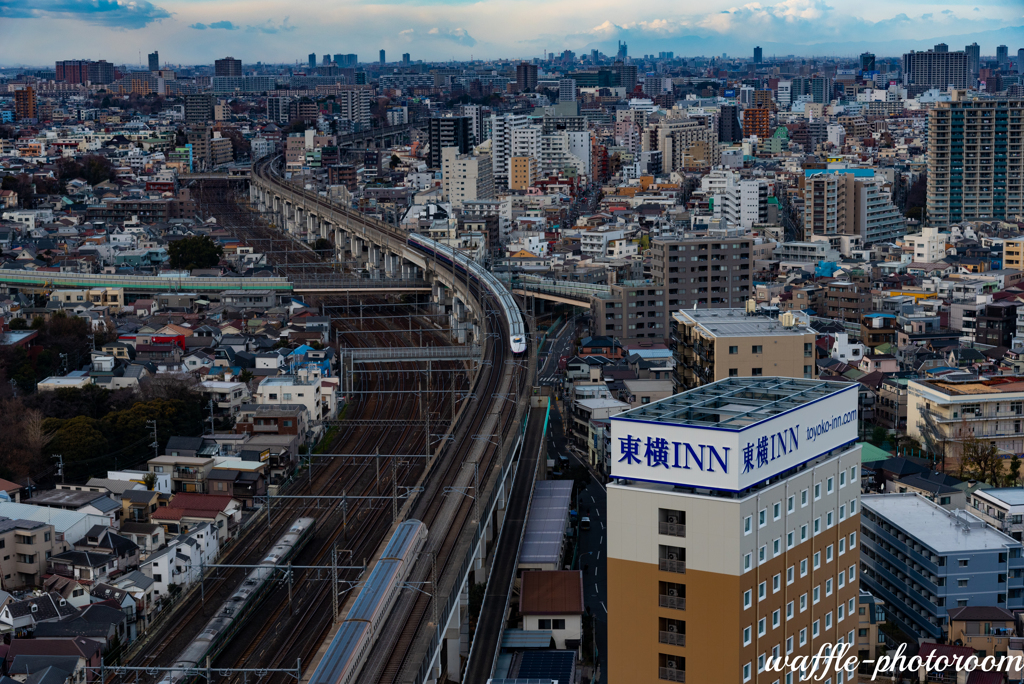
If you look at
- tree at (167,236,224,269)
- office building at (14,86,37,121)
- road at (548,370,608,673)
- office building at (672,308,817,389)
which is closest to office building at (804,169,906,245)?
tree at (167,236,224,269)

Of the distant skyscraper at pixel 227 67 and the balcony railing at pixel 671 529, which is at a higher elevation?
the distant skyscraper at pixel 227 67

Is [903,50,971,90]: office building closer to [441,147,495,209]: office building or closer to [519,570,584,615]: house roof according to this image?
[441,147,495,209]: office building

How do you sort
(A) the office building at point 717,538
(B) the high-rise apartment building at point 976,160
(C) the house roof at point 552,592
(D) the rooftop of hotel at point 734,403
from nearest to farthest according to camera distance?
(A) the office building at point 717,538, (D) the rooftop of hotel at point 734,403, (C) the house roof at point 552,592, (B) the high-rise apartment building at point 976,160

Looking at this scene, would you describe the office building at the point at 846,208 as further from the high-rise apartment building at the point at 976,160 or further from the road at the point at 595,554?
the road at the point at 595,554

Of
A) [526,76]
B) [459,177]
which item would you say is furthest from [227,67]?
[459,177]

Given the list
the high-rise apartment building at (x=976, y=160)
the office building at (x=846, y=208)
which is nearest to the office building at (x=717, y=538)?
the office building at (x=846, y=208)

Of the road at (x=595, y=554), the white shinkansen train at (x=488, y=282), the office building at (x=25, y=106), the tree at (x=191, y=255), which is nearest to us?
the road at (x=595, y=554)
